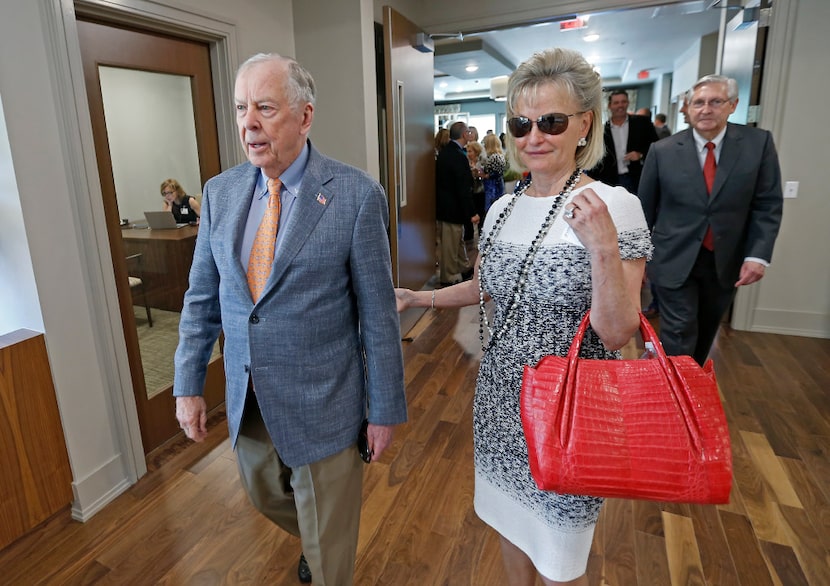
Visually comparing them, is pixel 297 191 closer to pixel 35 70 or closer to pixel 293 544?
pixel 35 70

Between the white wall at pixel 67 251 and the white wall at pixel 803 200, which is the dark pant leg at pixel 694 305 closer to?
the white wall at pixel 803 200

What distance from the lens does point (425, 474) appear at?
7.45ft

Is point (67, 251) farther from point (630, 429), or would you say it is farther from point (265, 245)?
point (630, 429)

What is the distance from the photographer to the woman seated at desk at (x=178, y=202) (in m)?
2.55

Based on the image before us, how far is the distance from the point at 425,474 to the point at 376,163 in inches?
77.7

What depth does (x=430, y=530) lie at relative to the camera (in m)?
1.93

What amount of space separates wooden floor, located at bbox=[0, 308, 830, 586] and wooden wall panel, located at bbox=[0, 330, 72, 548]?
11cm

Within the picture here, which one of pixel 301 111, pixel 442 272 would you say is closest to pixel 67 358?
pixel 301 111

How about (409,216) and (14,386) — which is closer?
(14,386)

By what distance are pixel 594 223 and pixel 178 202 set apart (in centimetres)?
232

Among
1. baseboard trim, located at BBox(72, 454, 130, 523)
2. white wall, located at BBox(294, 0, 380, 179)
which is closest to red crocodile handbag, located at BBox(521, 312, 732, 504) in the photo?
baseboard trim, located at BBox(72, 454, 130, 523)

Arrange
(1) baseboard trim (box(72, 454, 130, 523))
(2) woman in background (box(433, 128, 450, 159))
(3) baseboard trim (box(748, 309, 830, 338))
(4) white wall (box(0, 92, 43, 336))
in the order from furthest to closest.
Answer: (2) woman in background (box(433, 128, 450, 159))
(3) baseboard trim (box(748, 309, 830, 338))
(1) baseboard trim (box(72, 454, 130, 523))
(4) white wall (box(0, 92, 43, 336))

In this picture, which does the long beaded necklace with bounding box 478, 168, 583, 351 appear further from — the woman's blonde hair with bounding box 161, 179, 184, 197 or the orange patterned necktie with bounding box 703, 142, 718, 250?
the woman's blonde hair with bounding box 161, 179, 184, 197

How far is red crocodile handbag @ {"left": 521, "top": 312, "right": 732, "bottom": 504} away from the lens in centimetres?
81
